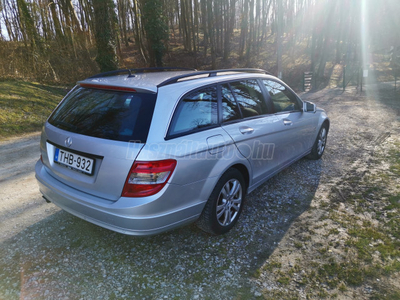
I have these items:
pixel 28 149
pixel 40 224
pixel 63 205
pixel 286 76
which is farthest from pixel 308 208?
pixel 286 76

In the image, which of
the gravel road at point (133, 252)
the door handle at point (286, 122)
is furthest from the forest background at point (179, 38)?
the door handle at point (286, 122)

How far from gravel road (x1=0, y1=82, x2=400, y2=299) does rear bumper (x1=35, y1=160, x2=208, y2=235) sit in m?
0.45

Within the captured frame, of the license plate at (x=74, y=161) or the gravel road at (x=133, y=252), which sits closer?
the gravel road at (x=133, y=252)

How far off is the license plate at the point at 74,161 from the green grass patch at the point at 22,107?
18.9ft

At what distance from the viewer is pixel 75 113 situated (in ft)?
10.1

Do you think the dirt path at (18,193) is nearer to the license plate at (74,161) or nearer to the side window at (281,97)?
the license plate at (74,161)

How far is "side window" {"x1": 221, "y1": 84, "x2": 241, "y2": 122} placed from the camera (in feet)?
10.9

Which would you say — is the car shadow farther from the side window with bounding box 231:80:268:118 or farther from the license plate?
the side window with bounding box 231:80:268:118

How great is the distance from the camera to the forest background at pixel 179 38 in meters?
14.8

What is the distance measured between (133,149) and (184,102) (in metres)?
0.73

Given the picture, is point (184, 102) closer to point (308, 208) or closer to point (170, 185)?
point (170, 185)

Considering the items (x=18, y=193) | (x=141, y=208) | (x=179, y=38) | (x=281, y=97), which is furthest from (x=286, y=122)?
(x=179, y=38)

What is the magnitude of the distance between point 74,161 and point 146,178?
0.79 m

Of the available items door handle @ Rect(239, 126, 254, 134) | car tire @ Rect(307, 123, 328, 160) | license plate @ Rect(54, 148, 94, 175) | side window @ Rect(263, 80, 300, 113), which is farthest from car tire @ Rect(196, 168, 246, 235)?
car tire @ Rect(307, 123, 328, 160)
